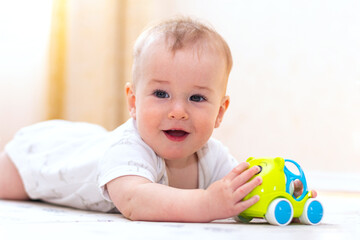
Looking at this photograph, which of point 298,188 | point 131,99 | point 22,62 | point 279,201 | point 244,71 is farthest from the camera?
point 244,71

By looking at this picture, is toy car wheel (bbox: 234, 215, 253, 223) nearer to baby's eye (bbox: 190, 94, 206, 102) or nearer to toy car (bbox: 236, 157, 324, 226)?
toy car (bbox: 236, 157, 324, 226)

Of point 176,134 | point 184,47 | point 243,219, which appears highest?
point 184,47

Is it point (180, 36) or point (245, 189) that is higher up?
point (180, 36)

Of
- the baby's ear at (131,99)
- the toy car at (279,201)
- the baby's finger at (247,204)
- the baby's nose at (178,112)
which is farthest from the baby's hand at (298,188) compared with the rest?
the baby's ear at (131,99)

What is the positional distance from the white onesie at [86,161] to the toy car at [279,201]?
213mm

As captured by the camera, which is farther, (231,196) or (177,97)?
(177,97)

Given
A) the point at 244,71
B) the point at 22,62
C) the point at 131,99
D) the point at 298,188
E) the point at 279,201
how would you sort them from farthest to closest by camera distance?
the point at 244,71 < the point at 22,62 < the point at 131,99 < the point at 298,188 < the point at 279,201

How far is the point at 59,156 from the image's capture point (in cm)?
130

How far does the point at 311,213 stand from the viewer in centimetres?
85

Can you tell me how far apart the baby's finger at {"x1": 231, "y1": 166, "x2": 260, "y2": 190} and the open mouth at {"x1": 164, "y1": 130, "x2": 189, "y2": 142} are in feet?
0.67

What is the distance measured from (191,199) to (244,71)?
1448 mm

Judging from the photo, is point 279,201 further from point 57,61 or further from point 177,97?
point 57,61

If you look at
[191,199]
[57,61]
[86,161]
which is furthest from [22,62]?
[191,199]

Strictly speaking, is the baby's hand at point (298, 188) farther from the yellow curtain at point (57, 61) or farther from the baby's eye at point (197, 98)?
the yellow curtain at point (57, 61)
